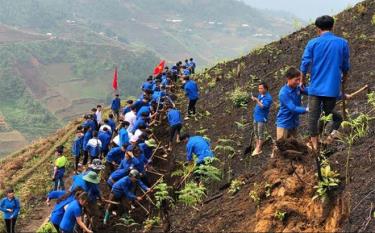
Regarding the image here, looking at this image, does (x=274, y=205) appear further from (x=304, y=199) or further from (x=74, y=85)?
(x=74, y=85)

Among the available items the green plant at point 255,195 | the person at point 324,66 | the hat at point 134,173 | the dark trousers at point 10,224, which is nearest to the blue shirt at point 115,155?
the hat at point 134,173

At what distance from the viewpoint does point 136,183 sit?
1086 centimetres

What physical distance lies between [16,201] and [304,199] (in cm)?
993

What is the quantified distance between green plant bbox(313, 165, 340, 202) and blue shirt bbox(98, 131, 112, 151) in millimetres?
10930

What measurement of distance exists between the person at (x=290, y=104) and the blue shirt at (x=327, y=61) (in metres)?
1.03

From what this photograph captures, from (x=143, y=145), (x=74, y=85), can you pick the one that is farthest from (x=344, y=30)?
(x=74, y=85)

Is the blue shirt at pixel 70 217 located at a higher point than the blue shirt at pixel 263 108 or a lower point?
lower

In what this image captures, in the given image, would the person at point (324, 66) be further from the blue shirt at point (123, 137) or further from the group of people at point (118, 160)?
the blue shirt at point (123, 137)

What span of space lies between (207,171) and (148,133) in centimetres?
413

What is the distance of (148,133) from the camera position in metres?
13.7

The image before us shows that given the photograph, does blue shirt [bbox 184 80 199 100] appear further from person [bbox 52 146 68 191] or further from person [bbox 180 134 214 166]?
person [bbox 180 134 214 166]

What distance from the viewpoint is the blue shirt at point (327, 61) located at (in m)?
7.23

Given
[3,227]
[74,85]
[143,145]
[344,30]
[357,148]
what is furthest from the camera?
[74,85]

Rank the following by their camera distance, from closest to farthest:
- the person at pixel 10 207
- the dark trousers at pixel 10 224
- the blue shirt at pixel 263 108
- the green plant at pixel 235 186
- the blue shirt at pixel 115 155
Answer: the green plant at pixel 235 186
the blue shirt at pixel 263 108
the blue shirt at pixel 115 155
the person at pixel 10 207
the dark trousers at pixel 10 224
